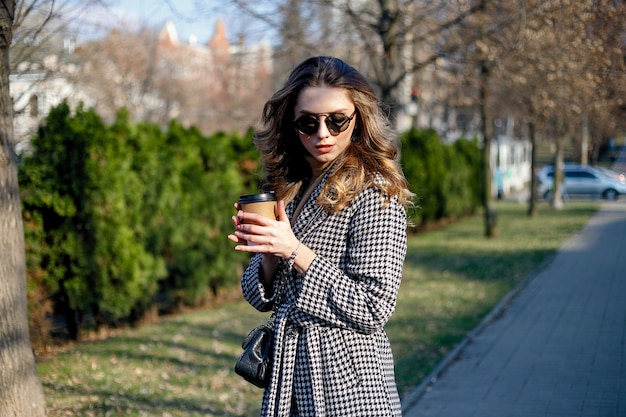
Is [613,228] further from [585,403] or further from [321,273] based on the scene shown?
[321,273]

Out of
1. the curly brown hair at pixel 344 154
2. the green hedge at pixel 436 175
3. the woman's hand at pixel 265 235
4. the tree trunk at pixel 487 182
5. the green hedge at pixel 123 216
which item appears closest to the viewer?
the woman's hand at pixel 265 235

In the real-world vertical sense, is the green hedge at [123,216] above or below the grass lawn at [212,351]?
above

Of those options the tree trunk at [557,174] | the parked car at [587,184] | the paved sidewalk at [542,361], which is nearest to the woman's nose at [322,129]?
the paved sidewalk at [542,361]

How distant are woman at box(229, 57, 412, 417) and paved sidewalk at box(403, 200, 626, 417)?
12.8ft

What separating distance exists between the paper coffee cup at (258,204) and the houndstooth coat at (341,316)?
0.21 meters

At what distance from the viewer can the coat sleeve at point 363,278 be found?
7.80 feet

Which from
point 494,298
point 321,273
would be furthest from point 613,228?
point 321,273

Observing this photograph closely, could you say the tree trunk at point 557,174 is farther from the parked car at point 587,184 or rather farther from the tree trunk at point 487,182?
the tree trunk at point 487,182

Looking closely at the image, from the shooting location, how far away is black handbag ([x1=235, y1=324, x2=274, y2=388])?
8.46 ft

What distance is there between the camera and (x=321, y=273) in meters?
2.38

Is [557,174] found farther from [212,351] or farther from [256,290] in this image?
[256,290]

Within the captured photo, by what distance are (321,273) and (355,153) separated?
1.54 feet

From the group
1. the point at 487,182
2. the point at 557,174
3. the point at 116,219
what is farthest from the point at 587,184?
the point at 116,219

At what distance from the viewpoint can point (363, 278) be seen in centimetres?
239
